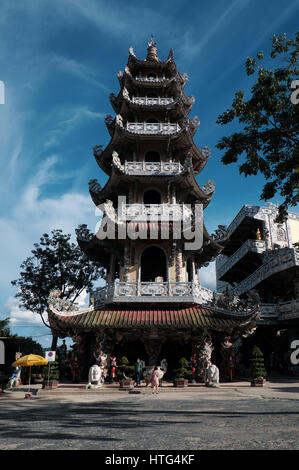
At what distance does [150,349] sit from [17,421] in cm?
1109

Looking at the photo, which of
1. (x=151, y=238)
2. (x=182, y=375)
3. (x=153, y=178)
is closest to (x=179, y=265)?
(x=151, y=238)

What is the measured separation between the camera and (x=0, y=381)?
67.3 ft

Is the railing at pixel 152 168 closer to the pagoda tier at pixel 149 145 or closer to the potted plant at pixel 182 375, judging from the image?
the pagoda tier at pixel 149 145

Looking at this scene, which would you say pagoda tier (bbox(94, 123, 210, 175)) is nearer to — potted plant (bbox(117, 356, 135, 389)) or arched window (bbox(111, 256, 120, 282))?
arched window (bbox(111, 256, 120, 282))

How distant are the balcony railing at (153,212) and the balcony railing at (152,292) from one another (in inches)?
162

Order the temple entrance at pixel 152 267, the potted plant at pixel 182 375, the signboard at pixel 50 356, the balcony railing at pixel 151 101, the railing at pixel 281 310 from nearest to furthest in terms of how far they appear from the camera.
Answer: the signboard at pixel 50 356
the potted plant at pixel 182 375
the balcony railing at pixel 151 101
the temple entrance at pixel 152 267
the railing at pixel 281 310

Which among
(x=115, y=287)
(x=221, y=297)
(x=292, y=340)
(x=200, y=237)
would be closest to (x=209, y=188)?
(x=200, y=237)

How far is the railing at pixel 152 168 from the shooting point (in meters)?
22.0

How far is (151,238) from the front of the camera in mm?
20594

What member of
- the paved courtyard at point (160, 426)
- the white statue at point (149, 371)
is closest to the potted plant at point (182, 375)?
the white statue at point (149, 371)

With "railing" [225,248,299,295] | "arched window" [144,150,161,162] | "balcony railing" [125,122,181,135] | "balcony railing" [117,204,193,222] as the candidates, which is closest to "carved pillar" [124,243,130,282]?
"balcony railing" [117,204,193,222]

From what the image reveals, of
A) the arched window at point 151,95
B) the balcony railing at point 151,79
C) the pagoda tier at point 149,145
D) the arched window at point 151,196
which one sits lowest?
the arched window at point 151,196

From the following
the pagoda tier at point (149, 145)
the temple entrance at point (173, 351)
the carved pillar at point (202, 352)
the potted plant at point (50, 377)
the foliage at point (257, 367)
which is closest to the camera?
the potted plant at point (50, 377)

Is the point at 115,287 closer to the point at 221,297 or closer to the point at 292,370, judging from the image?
the point at 221,297
